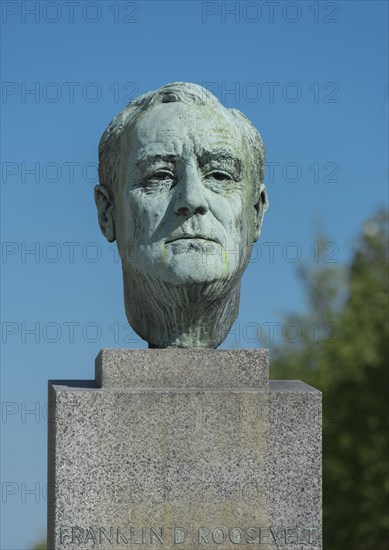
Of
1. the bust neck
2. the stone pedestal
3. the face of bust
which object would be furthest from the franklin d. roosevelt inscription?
the face of bust

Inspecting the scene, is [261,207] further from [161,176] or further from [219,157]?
[161,176]

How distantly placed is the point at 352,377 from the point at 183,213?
14.9 meters

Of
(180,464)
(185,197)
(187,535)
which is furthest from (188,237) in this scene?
A: (187,535)

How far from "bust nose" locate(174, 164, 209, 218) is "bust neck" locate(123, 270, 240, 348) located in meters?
0.51

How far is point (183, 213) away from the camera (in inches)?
294

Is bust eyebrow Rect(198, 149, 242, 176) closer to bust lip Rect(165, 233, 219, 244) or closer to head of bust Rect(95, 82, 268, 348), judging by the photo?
head of bust Rect(95, 82, 268, 348)

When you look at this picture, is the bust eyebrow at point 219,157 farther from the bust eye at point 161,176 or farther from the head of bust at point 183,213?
the bust eye at point 161,176

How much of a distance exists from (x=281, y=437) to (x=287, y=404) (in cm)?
22

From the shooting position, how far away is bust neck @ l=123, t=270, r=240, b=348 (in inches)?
297

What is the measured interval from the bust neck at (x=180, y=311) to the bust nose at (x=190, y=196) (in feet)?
1.66

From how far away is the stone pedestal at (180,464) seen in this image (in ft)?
22.9

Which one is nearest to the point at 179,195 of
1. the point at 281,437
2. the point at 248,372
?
the point at 248,372

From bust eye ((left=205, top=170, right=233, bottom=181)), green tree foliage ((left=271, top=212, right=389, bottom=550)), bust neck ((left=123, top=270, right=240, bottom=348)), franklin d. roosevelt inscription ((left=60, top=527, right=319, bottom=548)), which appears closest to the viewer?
franklin d. roosevelt inscription ((left=60, top=527, right=319, bottom=548))

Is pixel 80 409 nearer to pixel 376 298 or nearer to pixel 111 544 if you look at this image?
pixel 111 544
